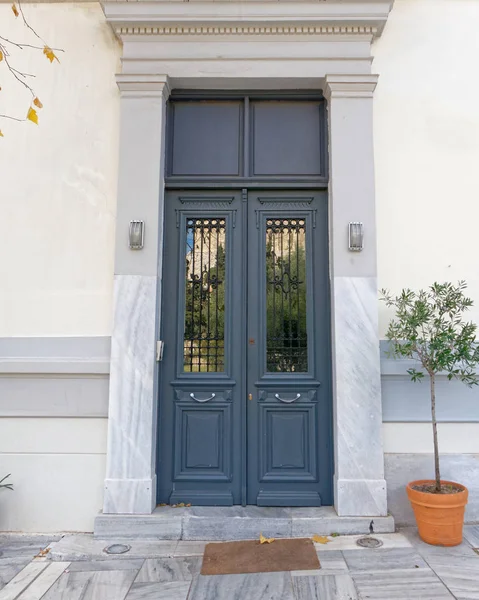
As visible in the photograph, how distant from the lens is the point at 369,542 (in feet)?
12.0

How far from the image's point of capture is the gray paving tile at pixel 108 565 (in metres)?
3.32

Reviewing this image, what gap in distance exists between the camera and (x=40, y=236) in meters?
4.29

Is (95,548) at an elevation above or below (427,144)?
below

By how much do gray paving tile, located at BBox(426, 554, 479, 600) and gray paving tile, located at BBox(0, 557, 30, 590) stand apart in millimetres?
2907

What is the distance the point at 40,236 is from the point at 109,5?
2170 mm

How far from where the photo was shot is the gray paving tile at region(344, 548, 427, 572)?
328 cm

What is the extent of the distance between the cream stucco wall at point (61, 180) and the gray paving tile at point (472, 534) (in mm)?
3431

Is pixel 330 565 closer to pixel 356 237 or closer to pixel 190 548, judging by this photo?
pixel 190 548

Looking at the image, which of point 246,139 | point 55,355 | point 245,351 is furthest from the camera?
point 246,139

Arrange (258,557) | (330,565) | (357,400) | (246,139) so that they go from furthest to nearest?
(246,139) → (357,400) → (258,557) → (330,565)

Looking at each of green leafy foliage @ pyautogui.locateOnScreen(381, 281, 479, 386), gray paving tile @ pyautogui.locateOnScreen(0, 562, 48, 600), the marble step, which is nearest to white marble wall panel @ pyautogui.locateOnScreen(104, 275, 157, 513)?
the marble step

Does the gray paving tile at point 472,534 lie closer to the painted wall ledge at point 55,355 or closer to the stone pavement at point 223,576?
the stone pavement at point 223,576

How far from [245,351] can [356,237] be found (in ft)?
4.61

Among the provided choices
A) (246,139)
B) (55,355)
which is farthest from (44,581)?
(246,139)
